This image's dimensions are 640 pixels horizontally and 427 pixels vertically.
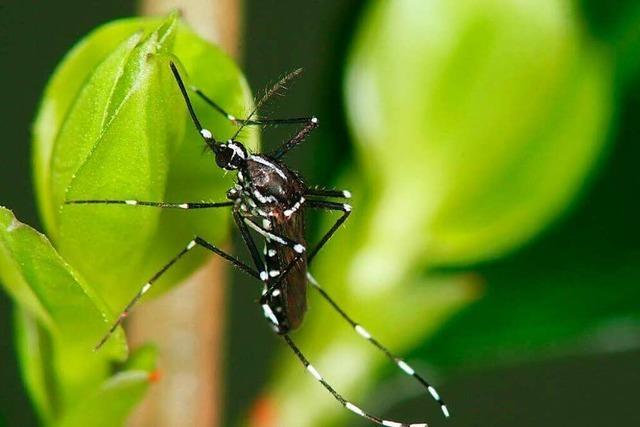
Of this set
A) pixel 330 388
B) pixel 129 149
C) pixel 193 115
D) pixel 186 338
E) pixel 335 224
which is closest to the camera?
pixel 129 149

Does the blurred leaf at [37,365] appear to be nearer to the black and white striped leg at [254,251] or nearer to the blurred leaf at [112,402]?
the blurred leaf at [112,402]

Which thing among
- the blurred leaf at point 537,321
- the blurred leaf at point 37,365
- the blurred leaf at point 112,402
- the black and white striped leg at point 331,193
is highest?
the black and white striped leg at point 331,193

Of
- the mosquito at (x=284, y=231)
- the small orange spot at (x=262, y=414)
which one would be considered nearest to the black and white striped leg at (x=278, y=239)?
the mosquito at (x=284, y=231)

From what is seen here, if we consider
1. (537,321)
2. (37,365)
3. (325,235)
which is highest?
(325,235)

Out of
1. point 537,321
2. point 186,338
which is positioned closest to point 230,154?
point 186,338

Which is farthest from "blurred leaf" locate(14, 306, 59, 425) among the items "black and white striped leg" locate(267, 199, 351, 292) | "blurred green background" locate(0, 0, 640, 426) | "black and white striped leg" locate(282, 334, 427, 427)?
"black and white striped leg" locate(267, 199, 351, 292)

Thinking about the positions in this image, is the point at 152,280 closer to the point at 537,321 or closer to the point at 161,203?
the point at 161,203
